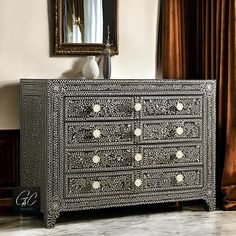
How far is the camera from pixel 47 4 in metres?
4.08

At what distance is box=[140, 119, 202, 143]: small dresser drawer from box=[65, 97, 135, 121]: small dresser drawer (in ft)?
0.48

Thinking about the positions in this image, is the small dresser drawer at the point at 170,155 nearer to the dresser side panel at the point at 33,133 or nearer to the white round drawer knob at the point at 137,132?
the white round drawer knob at the point at 137,132

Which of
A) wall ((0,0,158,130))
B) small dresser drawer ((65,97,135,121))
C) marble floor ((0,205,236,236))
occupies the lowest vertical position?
marble floor ((0,205,236,236))

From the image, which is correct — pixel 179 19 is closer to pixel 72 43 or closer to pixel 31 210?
pixel 72 43

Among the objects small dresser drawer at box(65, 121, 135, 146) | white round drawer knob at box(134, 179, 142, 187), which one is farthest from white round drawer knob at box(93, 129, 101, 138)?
white round drawer knob at box(134, 179, 142, 187)

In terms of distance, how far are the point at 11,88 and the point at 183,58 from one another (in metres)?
1.26

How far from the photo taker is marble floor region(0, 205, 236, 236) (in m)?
3.54

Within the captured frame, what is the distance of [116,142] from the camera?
376 cm

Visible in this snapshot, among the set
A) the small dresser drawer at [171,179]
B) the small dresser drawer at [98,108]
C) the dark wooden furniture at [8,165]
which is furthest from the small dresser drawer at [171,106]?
the dark wooden furniture at [8,165]

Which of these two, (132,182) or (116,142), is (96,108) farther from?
(132,182)

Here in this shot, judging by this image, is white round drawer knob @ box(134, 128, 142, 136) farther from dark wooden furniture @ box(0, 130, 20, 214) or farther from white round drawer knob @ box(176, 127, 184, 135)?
dark wooden furniture @ box(0, 130, 20, 214)

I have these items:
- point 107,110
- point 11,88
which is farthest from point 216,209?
point 11,88

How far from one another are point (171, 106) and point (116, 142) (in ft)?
1.44

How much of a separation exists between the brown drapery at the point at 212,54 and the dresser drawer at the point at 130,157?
0.30 metres
